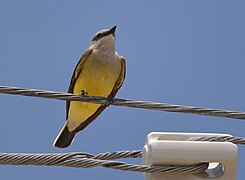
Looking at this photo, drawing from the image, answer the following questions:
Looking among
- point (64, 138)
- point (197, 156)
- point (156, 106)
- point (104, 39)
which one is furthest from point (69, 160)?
point (64, 138)

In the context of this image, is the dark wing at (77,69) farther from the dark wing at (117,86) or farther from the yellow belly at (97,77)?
the dark wing at (117,86)

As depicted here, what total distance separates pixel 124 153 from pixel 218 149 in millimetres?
775

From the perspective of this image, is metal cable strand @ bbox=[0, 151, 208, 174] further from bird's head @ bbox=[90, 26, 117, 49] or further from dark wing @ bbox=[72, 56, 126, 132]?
bird's head @ bbox=[90, 26, 117, 49]

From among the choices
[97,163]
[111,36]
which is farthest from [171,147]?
[111,36]

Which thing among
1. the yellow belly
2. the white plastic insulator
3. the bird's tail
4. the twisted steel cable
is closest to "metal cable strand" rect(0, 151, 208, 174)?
the twisted steel cable

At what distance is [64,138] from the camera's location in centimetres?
831

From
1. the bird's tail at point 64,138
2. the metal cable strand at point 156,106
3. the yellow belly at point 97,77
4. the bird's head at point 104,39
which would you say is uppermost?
the bird's head at point 104,39

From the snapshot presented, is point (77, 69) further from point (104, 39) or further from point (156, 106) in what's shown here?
point (156, 106)

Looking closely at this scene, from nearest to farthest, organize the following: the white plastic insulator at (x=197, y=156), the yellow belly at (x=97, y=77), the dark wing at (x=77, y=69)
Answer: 1. the white plastic insulator at (x=197, y=156)
2. the yellow belly at (x=97, y=77)
3. the dark wing at (x=77, y=69)

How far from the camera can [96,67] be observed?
7.47 m

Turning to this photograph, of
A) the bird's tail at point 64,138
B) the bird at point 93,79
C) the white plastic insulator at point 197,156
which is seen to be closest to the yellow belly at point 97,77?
the bird at point 93,79

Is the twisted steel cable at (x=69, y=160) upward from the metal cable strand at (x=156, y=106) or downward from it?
downward

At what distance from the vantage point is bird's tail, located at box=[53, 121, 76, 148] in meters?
8.16

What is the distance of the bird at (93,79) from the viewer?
7.41 m
